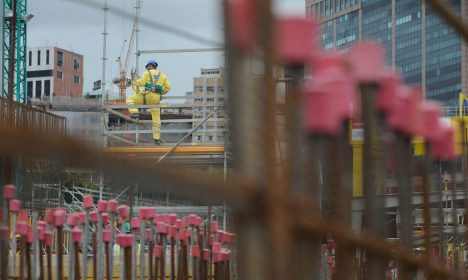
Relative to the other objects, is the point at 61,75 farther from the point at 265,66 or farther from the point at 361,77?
→ the point at 265,66

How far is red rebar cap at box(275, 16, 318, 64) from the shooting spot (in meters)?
0.95

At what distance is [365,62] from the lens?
3.89 feet

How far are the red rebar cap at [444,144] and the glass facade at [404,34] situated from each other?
0.51ft

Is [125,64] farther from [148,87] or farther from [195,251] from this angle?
[148,87]

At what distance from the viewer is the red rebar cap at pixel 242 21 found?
847 millimetres

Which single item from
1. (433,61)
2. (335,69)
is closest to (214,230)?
(433,61)

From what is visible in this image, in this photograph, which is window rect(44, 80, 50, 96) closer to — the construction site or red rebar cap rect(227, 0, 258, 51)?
the construction site

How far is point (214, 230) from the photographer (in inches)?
194

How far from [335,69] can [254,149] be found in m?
Answer: 0.28

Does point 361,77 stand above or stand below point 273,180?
above

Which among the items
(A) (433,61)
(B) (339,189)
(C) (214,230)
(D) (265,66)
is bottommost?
(C) (214,230)

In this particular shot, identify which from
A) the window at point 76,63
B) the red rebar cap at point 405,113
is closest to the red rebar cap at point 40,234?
the window at point 76,63

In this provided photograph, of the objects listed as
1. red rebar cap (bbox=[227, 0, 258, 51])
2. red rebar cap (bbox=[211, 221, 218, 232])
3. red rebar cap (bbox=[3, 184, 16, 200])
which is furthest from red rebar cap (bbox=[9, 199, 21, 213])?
red rebar cap (bbox=[227, 0, 258, 51])

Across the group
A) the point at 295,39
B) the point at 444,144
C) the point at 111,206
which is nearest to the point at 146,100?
the point at 111,206
